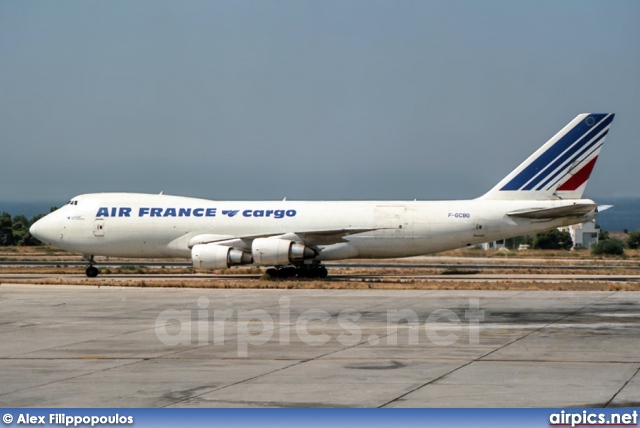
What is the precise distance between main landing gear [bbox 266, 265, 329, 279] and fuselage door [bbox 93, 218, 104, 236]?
26.4 ft

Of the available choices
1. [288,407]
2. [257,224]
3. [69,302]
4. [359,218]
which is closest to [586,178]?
[359,218]

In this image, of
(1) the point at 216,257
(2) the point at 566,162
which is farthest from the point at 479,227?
(1) the point at 216,257

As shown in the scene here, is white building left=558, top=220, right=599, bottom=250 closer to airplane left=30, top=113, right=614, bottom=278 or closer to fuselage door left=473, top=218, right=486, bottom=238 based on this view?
airplane left=30, top=113, right=614, bottom=278

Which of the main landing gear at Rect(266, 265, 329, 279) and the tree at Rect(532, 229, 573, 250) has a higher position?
the tree at Rect(532, 229, 573, 250)

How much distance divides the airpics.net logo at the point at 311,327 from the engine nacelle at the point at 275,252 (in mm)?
11404

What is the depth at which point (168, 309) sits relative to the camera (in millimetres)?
25594

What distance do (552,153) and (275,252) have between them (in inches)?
510

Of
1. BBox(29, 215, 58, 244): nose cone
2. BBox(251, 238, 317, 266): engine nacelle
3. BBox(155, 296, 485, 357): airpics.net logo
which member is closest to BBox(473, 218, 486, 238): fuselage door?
BBox(251, 238, 317, 266): engine nacelle

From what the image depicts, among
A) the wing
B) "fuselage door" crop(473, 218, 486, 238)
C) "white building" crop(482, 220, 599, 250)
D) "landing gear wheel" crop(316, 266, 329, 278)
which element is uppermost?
"white building" crop(482, 220, 599, 250)

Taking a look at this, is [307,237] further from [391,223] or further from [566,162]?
[566,162]

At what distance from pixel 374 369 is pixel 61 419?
5.66m

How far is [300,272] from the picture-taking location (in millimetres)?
40312

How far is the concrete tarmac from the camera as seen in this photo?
1250 cm

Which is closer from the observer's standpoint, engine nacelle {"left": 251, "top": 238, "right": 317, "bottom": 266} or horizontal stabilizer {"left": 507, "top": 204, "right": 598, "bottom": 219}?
horizontal stabilizer {"left": 507, "top": 204, "right": 598, "bottom": 219}
